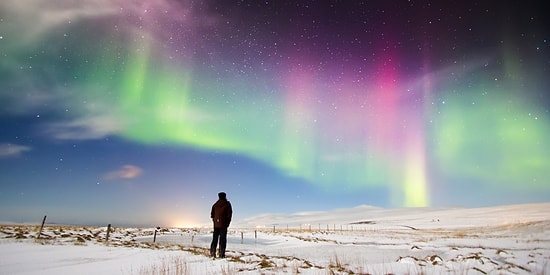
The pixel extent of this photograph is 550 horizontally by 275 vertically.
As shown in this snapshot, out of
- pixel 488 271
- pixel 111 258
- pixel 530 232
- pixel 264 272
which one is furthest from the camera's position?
pixel 530 232

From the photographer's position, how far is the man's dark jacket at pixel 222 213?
496 inches

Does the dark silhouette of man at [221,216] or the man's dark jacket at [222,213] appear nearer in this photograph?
the dark silhouette of man at [221,216]

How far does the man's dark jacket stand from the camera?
12609 mm

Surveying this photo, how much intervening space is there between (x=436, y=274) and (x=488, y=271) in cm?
194

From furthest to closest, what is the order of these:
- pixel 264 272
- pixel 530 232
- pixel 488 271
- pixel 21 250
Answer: pixel 530 232 < pixel 21 250 < pixel 488 271 < pixel 264 272

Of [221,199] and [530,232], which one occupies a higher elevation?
[221,199]

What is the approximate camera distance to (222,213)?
41.8 feet

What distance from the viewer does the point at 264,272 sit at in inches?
336

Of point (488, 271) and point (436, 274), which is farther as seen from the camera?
point (488, 271)

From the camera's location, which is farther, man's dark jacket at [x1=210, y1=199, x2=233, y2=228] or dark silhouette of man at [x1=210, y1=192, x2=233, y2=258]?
man's dark jacket at [x1=210, y1=199, x2=233, y2=228]

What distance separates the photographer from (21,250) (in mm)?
14305

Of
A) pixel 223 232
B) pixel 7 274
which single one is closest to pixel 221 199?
pixel 223 232

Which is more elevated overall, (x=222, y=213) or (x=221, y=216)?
(x=222, y=213)

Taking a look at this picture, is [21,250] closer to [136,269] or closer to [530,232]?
[136,269]
